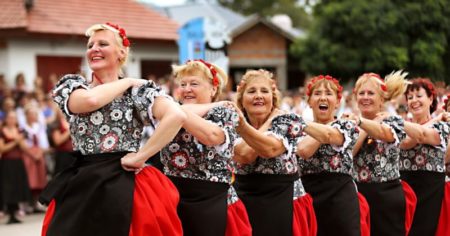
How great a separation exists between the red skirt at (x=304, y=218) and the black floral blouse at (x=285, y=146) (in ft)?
0.97

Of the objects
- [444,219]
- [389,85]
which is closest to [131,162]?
[389,85]

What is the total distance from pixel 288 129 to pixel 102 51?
148cm

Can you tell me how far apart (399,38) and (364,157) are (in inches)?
587

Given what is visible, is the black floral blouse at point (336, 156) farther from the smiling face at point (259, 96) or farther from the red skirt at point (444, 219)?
the red skirt at point (444, 219)

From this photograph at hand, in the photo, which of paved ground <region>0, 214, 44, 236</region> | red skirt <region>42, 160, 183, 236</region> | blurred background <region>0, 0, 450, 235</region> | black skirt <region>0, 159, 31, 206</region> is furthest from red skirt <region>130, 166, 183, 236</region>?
blurred background <region>0, 0, 450, 235</region>

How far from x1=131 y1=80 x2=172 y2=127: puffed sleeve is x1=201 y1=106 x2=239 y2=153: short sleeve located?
1.48ft

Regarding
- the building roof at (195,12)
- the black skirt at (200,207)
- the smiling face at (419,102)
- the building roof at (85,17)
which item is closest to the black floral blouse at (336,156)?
the black skirt at (200,207)

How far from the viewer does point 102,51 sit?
3.97 metres

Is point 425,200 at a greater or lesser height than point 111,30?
lesser

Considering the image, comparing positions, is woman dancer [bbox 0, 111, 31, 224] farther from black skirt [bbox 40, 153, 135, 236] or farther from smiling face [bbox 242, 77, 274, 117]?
black skirt [bbox 40, 153, 135, 236]

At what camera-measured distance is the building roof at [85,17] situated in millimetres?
15766

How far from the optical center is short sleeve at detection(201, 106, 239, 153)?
4273 mm

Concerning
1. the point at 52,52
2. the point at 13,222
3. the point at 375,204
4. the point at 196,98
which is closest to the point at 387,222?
the point at 375,204

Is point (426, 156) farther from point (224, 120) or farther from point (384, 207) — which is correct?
point (224, 120)
